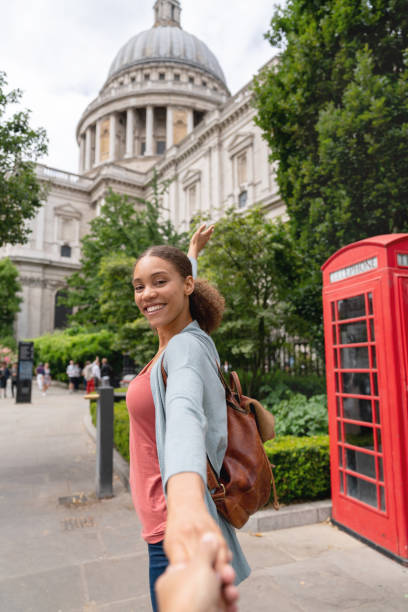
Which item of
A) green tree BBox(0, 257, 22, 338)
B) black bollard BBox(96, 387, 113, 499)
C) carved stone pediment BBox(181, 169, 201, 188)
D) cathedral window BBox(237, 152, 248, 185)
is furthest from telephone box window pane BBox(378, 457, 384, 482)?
green tree BBox(0, 257, 22, 338)

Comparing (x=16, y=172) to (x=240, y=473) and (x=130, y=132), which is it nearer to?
(x=240, y=473)

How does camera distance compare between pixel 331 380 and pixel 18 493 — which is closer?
pixel 331 380

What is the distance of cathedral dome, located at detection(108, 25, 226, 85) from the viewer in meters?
61.0

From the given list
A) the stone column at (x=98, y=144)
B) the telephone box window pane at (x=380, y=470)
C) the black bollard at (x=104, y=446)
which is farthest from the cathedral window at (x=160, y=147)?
the telephone box window pane at (x=380, y=470)

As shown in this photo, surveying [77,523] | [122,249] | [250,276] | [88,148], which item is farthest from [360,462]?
[88,148]

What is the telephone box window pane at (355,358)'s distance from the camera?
163 inches

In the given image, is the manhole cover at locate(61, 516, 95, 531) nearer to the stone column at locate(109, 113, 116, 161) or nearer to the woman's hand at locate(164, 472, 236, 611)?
the woman's hand at locate(164, 472, 236, 611)

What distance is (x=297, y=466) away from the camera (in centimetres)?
494

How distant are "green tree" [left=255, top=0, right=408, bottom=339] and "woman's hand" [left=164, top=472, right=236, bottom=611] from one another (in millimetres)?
8552

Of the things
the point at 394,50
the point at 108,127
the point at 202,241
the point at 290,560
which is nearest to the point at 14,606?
the point at 290,560

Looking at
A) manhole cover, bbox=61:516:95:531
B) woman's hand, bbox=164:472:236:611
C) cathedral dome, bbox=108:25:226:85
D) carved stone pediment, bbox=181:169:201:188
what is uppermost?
cathedral dome, bbox=108:25:226:85

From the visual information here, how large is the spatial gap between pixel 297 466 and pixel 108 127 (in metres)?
60.8

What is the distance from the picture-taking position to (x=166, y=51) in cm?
6159

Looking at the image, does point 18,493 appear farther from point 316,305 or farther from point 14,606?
point 316,305
